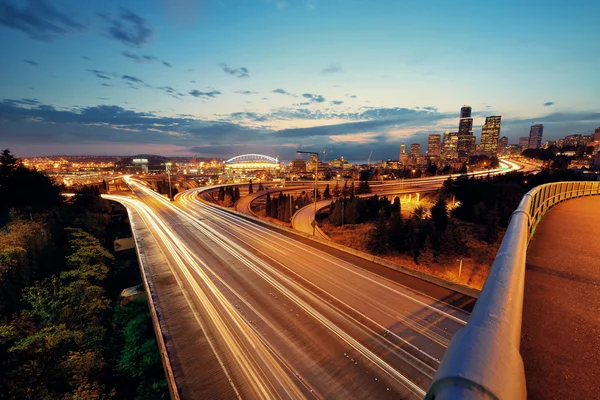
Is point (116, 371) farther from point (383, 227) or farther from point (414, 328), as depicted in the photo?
point (383, 227)

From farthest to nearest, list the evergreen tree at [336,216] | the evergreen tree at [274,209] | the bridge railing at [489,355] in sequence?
the evergreen tree at [274,209] < the evergreen tree at [336,216] < the bridge railing at [489,355]

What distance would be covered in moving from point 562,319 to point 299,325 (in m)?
9.27

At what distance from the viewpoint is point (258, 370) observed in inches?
387

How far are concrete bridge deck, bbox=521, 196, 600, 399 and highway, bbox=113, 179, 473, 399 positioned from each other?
15.9 feet

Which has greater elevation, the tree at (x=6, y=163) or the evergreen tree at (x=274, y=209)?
the tree at (x=6, y=163)

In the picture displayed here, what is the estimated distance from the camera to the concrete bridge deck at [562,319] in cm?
381

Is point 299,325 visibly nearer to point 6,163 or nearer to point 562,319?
point 562,319

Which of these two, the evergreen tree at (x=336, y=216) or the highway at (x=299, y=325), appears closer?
the highway at (x=299, y=325)

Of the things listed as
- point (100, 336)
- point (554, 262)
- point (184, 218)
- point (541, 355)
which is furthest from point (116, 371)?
point (184, 218)

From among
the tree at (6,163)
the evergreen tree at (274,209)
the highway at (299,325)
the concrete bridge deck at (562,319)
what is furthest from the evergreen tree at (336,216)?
the tree at (6,163)

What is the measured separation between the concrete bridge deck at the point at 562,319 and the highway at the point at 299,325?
4835mm

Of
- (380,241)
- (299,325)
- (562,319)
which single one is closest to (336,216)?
(380,241)

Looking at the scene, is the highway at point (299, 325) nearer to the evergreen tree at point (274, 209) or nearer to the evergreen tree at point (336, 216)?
the evergreen tree at point (336, 216)

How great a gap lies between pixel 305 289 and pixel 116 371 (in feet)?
34.5
